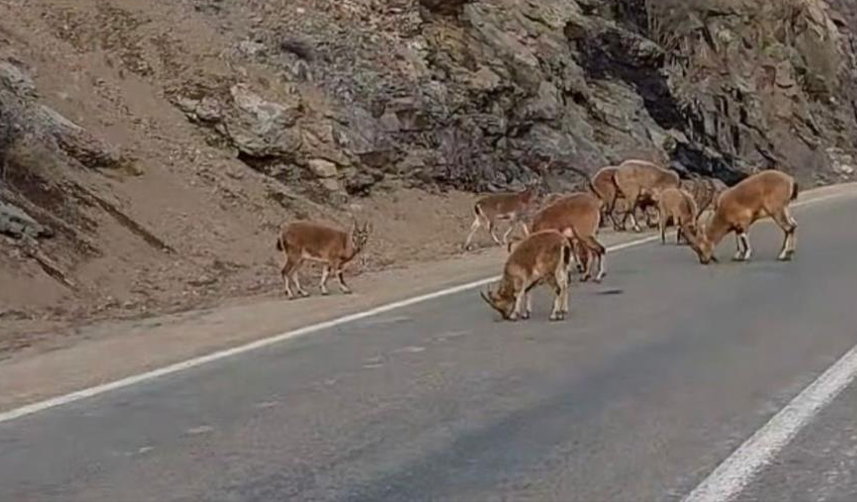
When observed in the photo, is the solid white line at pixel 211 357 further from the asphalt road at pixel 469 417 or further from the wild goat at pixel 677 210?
the wild goat at pixel 677 210

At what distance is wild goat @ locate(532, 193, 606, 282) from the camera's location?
18906 millimetres

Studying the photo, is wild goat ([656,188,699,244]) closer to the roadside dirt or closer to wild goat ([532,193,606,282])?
wild goat ([532,193,606,282])

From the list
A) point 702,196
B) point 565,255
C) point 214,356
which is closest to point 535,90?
point 702,196

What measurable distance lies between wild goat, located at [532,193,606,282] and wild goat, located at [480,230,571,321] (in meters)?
3.59

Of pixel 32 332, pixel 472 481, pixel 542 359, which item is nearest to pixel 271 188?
pixel 32 332

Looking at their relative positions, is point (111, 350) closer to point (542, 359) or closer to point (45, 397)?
point (45, 397)

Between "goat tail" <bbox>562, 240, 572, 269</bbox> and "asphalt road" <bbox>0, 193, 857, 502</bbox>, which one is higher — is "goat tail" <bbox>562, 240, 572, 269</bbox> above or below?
above

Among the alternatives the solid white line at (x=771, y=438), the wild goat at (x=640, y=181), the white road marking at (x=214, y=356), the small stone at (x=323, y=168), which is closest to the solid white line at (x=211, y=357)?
the white road marking at (x=214, y=356)

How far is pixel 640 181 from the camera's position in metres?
27.5

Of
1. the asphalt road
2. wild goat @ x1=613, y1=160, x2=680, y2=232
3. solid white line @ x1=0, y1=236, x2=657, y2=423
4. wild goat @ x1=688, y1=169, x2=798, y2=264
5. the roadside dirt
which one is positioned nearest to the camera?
the asphalt road

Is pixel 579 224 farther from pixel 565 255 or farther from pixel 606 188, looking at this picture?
pixel 606 188

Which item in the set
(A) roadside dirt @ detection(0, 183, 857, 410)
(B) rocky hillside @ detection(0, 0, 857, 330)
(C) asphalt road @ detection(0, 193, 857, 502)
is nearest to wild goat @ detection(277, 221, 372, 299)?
(A) roadside dirt @ detection(0, 183, 857, 410)

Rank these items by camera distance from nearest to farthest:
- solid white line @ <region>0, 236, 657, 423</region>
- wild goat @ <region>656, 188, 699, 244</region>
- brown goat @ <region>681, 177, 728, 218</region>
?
solid white line @ <region>0, 236, 657, 423</region> → wild goat @ <region>656, 188, 699, 244</region> → brown goat @ <region>681, 177, 728, 218</region>

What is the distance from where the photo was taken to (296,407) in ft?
35.0
